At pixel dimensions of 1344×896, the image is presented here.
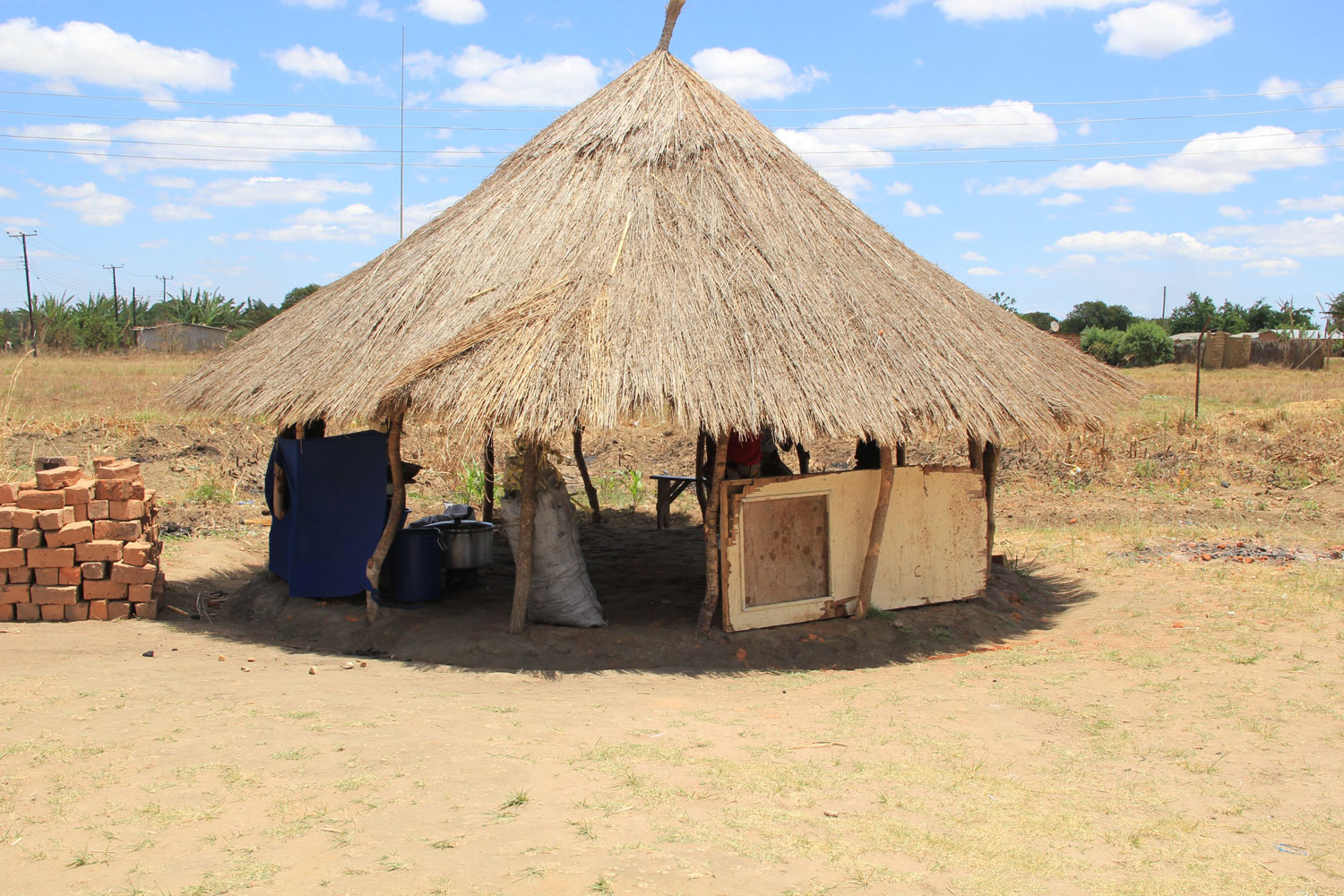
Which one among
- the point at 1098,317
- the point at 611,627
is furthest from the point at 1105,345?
the point at 611,627

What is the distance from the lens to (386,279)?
833 cm

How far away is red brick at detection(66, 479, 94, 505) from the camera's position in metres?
7.10

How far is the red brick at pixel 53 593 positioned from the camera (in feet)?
23.2

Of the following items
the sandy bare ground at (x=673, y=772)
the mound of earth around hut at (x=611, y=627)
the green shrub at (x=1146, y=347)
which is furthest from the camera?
the green shrub at (x=1146, y=347)

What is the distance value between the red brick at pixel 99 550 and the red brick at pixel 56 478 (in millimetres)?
397

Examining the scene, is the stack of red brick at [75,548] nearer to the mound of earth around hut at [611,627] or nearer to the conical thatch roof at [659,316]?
the mound of earth around hut at [611,627]

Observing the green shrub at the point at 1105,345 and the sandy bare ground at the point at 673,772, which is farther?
the green shrub at the point at 1105,345

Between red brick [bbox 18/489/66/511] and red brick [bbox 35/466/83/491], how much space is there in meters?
0.05

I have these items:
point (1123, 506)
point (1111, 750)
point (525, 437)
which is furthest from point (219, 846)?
point (1123, 506)

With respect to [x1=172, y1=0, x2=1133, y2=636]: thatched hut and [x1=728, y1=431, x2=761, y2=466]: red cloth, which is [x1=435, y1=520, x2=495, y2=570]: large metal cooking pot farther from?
[x1=728, y1=431, x2=761, y2=466]: red cloth

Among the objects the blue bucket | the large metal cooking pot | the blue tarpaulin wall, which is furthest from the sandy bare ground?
the large metal cooking pot

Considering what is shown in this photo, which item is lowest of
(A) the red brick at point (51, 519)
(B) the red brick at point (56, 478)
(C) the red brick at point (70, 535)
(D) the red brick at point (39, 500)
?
(C) the red brick at point (70, 535)

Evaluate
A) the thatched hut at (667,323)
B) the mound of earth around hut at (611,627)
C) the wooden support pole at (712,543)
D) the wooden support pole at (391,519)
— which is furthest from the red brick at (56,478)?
the wooden support pole at (712,543)

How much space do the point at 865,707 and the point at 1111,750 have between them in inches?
52.7
